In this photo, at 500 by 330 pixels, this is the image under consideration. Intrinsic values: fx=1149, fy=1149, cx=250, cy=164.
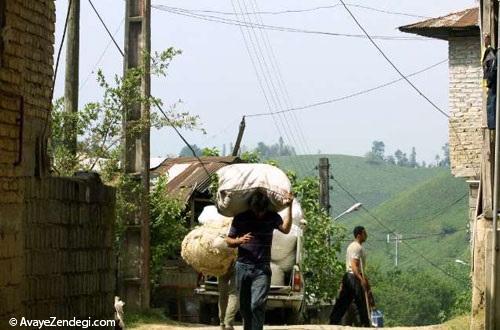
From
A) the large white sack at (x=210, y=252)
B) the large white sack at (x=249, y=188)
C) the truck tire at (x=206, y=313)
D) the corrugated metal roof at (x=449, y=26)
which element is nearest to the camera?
the large white sack at (x=249, y=188)

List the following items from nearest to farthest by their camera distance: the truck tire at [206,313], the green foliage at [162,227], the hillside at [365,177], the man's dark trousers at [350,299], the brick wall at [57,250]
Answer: the brick wall at [57,250] < the man's dark trousers at [350,299] < the green foliage at [162,227] < the truck tire at [206,313] < the hillside at [365,177]

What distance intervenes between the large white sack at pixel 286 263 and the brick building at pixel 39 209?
9.53 meters

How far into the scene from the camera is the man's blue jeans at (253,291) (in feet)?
38.4

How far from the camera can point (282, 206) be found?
1285 cm

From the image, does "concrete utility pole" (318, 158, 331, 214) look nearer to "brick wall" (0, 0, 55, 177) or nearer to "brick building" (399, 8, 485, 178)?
"brick building" (399, 8, 485, 178)

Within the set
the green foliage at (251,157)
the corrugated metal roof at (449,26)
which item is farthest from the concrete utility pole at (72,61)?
the corrugated metal roof at (449,26)

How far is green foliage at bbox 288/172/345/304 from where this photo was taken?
2875 centimetres

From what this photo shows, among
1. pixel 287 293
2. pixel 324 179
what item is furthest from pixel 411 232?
pixel 287 293

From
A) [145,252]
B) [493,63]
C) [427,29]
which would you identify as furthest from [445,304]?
[493,63]

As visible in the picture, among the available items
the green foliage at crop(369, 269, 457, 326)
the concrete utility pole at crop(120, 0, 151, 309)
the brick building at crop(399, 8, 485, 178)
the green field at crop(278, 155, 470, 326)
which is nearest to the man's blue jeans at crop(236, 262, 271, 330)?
the concrete utility pole at crop(120, 0, 151, 309)

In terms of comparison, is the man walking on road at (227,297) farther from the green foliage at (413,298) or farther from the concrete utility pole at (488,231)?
the green foliage at (413,298)

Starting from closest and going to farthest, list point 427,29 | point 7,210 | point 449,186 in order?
point 7,210 → point 427,29 → point 449,186

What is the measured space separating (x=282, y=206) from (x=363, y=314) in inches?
255

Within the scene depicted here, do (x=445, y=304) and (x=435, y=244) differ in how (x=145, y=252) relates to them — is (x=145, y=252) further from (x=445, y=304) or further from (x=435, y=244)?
(x=435, y=244)
